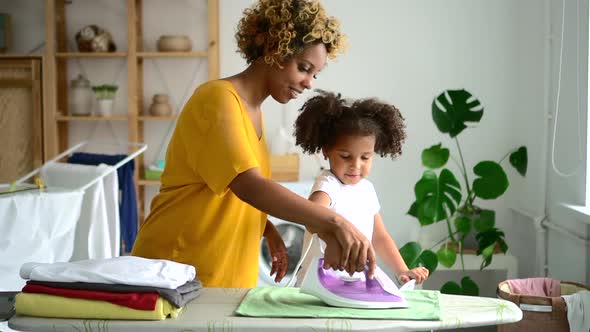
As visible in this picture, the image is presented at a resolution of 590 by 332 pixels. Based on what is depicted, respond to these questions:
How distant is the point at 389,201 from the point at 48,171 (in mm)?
1866

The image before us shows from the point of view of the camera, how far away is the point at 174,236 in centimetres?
162

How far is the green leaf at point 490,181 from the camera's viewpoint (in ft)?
10.6

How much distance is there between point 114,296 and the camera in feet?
4.50

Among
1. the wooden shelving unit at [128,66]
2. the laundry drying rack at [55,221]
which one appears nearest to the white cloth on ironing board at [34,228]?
the laundry drying rack at [55,221]

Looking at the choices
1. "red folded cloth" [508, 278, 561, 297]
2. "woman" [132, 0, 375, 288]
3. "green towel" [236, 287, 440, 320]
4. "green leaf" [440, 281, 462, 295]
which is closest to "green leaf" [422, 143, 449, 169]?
"green leaf" [440, 281, 462, 295]

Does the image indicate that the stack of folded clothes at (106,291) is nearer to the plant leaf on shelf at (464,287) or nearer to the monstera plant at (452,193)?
the monstera plant at (452,193)

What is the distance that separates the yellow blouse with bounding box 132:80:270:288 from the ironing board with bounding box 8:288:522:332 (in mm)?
216

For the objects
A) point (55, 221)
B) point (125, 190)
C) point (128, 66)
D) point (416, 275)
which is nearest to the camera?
point (416, 275)

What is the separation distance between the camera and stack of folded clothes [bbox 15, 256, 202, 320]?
4.47ft

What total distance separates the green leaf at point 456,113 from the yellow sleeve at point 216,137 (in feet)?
6.39

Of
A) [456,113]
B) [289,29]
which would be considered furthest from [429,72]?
[289,29]

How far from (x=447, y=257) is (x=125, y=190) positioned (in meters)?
1.72

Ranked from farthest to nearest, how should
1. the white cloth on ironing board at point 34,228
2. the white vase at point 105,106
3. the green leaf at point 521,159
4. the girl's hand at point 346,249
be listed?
the white vase at point 105,106 → the green leaf at point 521,159 → the white cloth on ironing board at point 34,228 → the girl's hand at point 346,249

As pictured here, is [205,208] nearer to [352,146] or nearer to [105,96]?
[352,146]
